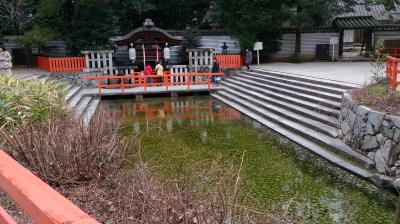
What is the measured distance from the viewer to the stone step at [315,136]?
7.80 m

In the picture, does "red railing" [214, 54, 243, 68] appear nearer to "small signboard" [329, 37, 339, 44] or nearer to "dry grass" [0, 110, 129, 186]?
"small signboard" [329, 37, 339, 44]

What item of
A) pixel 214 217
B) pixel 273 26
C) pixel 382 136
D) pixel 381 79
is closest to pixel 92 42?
pixel 273 26

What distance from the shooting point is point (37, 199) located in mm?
1256

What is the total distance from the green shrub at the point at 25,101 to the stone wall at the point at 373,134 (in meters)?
6.26

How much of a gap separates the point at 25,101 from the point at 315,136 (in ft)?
21.5

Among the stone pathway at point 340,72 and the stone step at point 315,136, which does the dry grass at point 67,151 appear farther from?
the stone pathway at point 340,72

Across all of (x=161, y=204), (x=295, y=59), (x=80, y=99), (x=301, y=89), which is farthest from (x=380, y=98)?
(x=295, y=59)

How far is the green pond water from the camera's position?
232 inches

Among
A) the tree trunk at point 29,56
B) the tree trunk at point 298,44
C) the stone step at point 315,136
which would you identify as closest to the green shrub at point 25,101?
the stone step at point 315,136

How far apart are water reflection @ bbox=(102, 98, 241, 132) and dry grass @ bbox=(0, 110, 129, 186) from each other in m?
4.77

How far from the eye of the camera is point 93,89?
18531 millimetres

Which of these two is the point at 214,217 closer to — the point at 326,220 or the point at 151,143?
the point at 326,220

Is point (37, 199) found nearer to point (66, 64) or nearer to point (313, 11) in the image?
point (66, 64)

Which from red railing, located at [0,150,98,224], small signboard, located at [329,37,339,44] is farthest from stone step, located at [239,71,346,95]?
red railing, located at [0,150,98,224]
